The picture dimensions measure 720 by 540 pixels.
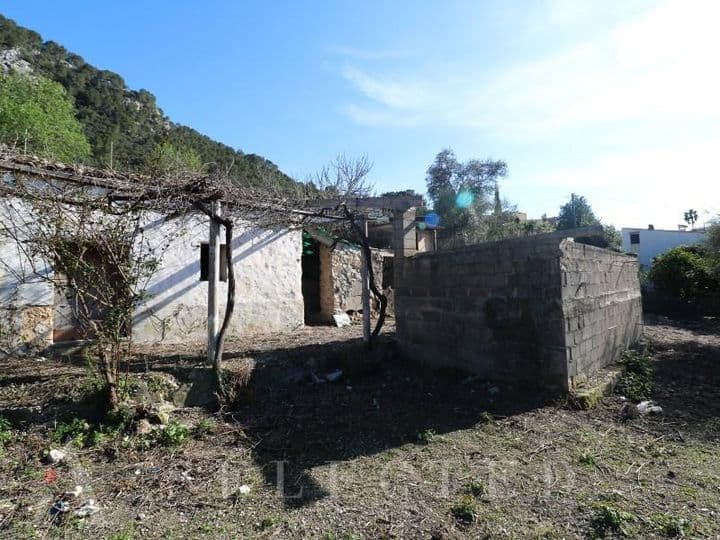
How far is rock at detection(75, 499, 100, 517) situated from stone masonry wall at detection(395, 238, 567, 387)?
4.62m

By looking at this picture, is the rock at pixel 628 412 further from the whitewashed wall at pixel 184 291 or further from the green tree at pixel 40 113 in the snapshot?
the green tree at pixel 40 113

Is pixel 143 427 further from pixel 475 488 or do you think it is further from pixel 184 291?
pixel 184 291

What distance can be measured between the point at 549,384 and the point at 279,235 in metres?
6.92

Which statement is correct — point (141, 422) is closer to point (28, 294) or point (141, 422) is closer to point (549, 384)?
point (28, 294)

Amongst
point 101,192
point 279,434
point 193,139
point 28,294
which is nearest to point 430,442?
point 279,434

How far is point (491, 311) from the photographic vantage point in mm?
5711

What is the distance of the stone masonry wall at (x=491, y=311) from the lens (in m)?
5.08

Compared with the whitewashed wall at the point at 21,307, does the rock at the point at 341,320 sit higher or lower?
lower

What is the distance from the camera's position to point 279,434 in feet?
14.6

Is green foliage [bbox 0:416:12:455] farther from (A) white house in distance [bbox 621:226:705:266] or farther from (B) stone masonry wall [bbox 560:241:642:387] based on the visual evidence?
(A) white house in distance [bbox 621:226:705:266]

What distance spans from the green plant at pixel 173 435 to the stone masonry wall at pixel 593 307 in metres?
4.49

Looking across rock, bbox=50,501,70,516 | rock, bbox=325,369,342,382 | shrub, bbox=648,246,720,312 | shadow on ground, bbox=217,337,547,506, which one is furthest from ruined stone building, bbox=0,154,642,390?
shrub, bbox=648,246,720,312

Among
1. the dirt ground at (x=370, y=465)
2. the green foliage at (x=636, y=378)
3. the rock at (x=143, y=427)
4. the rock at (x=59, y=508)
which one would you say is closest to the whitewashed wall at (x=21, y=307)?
the dirt ground at (x=370, y=465)

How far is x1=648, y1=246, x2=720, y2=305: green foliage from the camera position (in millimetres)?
13780
